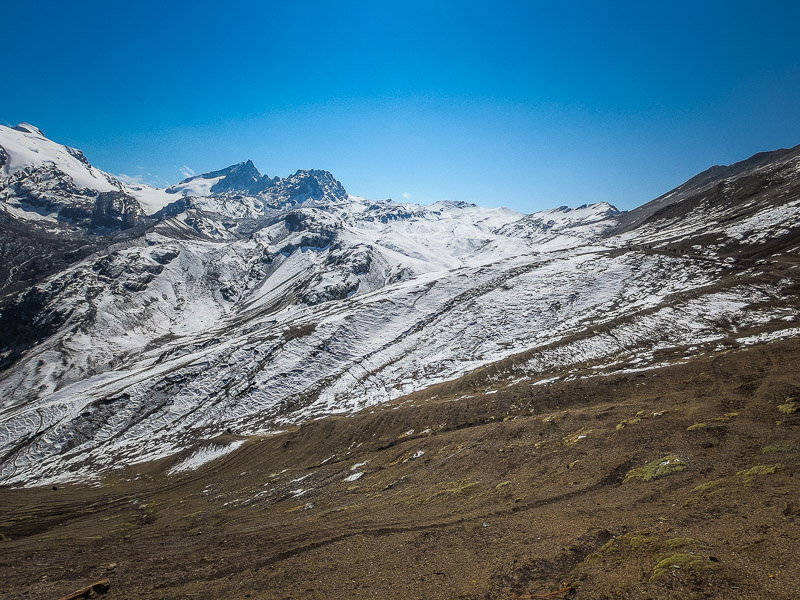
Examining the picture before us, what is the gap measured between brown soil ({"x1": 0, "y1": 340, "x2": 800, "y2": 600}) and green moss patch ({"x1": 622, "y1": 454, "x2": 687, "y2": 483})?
0.48 ft

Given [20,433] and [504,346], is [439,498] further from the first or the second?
[20,433]

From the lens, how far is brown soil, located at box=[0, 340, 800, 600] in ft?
39.7

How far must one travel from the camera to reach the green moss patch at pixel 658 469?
18656 mm

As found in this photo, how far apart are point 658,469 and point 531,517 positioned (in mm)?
7656

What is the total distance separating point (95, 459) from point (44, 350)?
141102 millimetres

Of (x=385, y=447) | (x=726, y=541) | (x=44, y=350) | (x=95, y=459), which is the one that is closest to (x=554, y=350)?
(x=385, y=447)

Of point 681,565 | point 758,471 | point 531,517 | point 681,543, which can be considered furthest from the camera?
point 531,517

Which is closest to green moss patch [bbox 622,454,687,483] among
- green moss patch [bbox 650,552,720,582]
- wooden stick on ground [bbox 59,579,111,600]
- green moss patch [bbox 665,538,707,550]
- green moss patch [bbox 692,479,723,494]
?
green moss patch [bbox 692,479,723,494]

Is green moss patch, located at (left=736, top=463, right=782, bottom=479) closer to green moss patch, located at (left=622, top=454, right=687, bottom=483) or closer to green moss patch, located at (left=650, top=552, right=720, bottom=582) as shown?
green moss patch, located at (left=622, top=454, right=687, bottom=483)

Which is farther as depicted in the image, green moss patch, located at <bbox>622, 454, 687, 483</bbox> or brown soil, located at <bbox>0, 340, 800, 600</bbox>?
green moss patch, located at <bbox>622, 454, 687, 483</bbox>

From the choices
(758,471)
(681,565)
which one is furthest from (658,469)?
(681,565)

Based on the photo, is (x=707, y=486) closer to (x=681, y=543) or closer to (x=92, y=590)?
(x=681, y=543)

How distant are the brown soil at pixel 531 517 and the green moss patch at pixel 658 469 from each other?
15cm

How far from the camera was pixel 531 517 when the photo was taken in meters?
17.9
